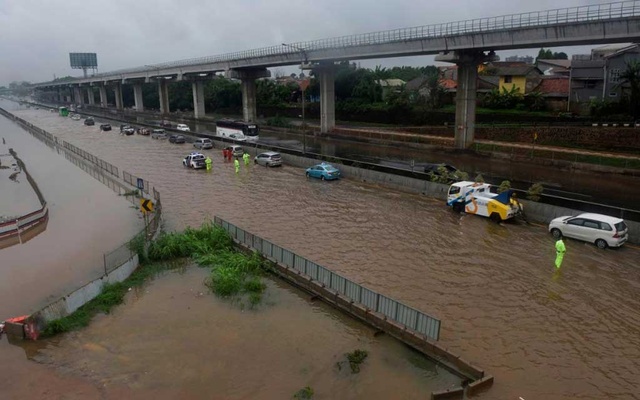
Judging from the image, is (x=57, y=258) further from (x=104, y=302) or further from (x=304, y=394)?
(x=304, y=394)

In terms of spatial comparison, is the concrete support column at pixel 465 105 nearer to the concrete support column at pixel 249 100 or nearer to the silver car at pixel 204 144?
the silver car at pixel 204 144

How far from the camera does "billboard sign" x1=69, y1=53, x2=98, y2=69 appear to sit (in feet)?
559

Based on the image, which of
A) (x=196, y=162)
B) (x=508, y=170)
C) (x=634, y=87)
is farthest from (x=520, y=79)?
(x=196, y=162)

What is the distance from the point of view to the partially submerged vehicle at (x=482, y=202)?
23.4m

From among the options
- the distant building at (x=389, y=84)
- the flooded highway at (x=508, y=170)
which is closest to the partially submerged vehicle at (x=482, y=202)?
the flooded highway at (x=508, y=170)

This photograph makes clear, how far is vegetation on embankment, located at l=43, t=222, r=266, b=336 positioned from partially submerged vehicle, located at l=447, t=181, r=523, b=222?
1206 cm

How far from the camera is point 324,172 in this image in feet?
113

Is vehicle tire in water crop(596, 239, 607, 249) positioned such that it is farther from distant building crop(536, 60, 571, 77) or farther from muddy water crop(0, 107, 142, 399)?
distant building crop(536, 60, 571, 77)

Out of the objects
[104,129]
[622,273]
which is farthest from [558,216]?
[104,129]

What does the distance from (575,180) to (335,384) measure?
28.8 meters

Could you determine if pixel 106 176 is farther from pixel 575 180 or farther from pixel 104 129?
pixel 104 129

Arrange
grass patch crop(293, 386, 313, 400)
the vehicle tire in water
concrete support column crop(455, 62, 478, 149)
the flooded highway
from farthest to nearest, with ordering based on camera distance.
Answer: concrete support column crop(455, 62, 478, 149) < the flooded highway < the vehicle tire in water < grass patch crop(293, 386, 313, 400)

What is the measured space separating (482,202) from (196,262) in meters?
14.0

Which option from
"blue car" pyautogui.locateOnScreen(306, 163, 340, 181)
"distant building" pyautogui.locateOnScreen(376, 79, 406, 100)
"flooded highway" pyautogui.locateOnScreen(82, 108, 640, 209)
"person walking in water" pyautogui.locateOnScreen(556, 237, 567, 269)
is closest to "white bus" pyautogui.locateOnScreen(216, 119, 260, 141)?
"flooded highway" pyautogui.locateOnScreen(82, 108, 640, 209)
